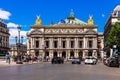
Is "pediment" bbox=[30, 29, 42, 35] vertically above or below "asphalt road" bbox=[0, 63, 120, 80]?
above

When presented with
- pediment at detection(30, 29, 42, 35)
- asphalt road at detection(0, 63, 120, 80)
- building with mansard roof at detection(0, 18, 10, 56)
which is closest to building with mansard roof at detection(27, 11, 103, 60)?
pediment at detection(30, 29, 42, 35)

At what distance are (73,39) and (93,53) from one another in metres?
13.0

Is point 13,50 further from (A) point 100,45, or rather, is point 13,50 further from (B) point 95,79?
(B) point 95,79

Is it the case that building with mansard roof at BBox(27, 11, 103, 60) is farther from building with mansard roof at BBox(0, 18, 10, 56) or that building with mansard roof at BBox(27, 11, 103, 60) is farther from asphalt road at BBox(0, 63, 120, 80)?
asphalt road at BBox(0, 63, 120, 80)

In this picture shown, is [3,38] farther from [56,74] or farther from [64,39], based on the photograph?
[56,74]

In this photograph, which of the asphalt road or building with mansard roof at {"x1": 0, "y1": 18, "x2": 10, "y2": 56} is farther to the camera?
building with mansard roof at {"x1": 0, "y1": 18, "x2": 10, "y2": 56}

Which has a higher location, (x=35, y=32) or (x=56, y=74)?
(x=35, y=32)

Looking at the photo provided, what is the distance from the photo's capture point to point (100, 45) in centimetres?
18975

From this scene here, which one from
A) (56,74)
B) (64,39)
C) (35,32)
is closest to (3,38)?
(35,32)

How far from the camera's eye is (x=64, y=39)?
173375 millimetres

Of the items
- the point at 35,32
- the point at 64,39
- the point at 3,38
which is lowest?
the point at 3,38

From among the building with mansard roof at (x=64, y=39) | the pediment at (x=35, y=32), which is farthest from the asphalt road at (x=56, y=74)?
the pediment at (x=35, y=32)

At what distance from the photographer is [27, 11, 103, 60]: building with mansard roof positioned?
169500 mm

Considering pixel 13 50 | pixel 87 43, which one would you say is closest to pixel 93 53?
pixel 87 43
